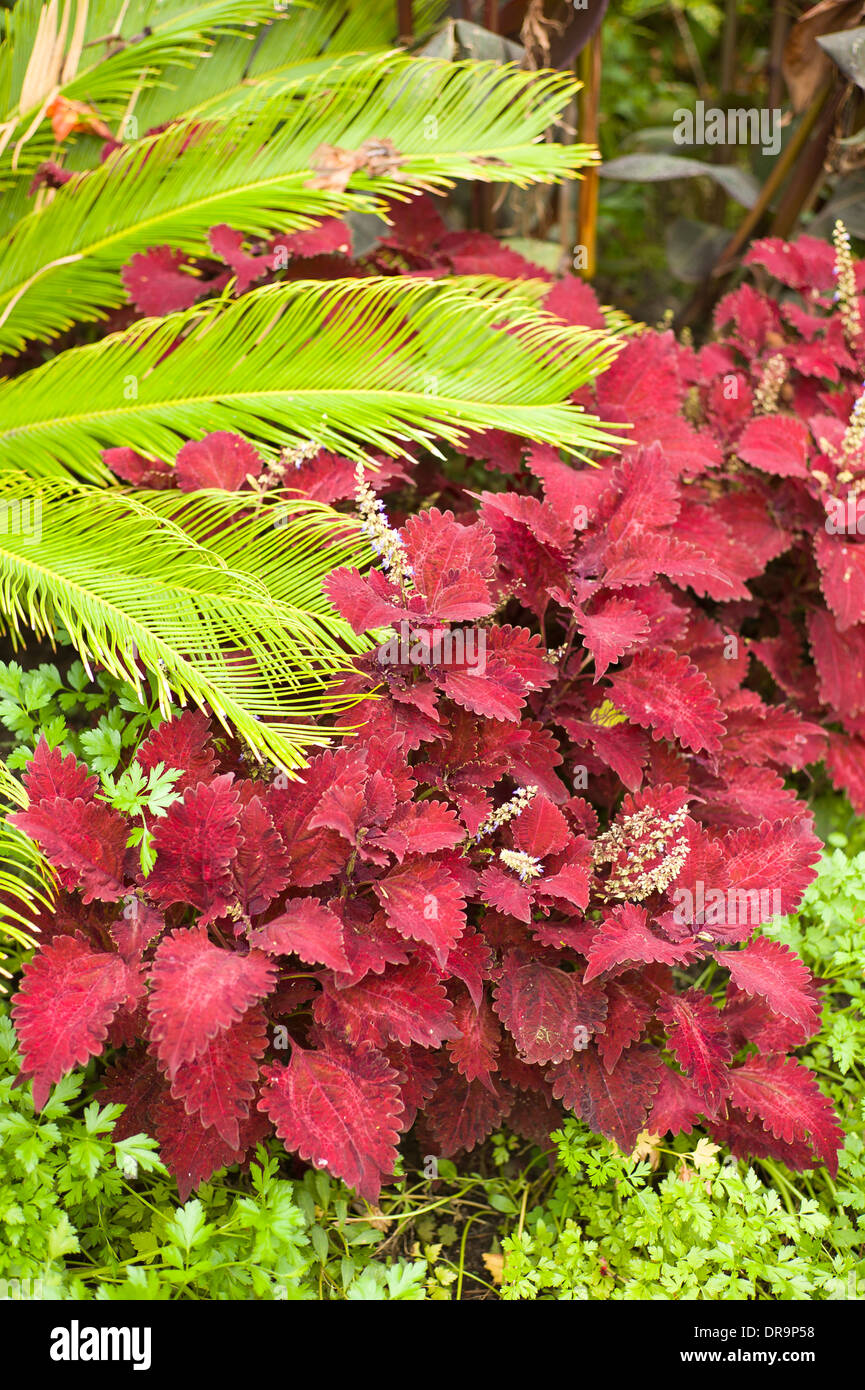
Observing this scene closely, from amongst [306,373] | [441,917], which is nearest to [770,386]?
[306,373]

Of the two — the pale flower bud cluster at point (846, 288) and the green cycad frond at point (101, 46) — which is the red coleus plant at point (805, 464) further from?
the green cycad frond at point (101, 46)

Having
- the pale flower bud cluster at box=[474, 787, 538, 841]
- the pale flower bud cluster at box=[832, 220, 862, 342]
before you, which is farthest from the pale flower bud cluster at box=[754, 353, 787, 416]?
the pale flower bud cluster at box=[474, 787, 538, 841]

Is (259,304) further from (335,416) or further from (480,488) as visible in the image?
(480,488)

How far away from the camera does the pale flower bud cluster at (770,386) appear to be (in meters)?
2.33

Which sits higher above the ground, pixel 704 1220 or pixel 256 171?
pixel 256 171

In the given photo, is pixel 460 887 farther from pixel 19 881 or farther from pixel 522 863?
pixel 19 881

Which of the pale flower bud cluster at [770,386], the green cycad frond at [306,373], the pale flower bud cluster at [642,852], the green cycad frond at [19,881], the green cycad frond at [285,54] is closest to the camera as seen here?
the green cycad frond at [19,881]

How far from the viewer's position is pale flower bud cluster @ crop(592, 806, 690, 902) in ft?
5.07

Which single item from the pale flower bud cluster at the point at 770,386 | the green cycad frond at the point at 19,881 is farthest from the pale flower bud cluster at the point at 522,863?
the pale flower bud cluster at the point at 770,386

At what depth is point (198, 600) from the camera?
5.41 ft

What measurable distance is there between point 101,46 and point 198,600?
63.3 inches

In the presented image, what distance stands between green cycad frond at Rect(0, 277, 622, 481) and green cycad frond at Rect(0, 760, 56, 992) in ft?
2.31

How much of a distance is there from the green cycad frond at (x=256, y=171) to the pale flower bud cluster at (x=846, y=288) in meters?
0.60
